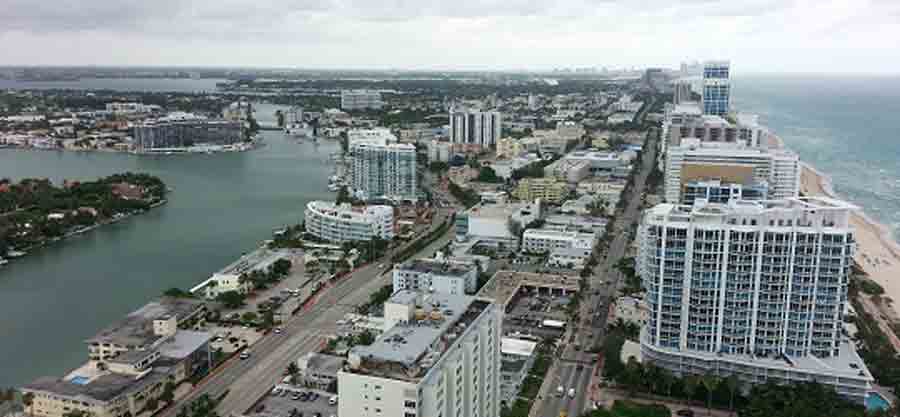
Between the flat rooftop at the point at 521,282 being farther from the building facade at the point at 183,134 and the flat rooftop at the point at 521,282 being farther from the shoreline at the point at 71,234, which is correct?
the building facade at the point at 183,134

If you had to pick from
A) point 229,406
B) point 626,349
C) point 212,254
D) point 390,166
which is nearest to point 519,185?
point 390,166

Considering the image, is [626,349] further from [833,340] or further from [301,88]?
[301,88]

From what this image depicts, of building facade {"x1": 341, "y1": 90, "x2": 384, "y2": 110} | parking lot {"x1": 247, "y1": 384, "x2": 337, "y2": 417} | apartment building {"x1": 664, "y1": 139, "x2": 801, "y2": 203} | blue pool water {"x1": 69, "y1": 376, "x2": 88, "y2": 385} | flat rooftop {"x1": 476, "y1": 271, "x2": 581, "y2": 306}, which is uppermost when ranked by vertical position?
building facade {"x1": 341, "y1": 90, "x2": 384, "y2": 110}

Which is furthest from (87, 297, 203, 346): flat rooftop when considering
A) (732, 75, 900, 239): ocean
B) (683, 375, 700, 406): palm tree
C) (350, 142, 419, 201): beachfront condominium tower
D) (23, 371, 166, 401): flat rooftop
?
(732, 75, 900, 239): ocean

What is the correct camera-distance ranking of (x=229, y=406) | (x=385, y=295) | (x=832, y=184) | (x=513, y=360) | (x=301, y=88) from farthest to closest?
(x=301, y=88), (x=832, y=184), (x=385, y=295), (x=513, y=360), (x=229, y=406)

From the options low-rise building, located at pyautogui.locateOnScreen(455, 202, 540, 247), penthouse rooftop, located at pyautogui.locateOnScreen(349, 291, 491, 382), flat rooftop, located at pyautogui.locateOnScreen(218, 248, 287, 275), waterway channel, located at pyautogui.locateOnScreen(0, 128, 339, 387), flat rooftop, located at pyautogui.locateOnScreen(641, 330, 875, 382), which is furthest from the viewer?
low-rise building, located at pyautogui.locateOnScreen(455, 202, 540, 247)

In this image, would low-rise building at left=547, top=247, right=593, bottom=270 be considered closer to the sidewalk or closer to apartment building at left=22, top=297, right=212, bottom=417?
the sidewalk

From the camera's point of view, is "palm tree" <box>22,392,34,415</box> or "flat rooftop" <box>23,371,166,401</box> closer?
"flat rooftop" <box>23,371,166,401</box>
